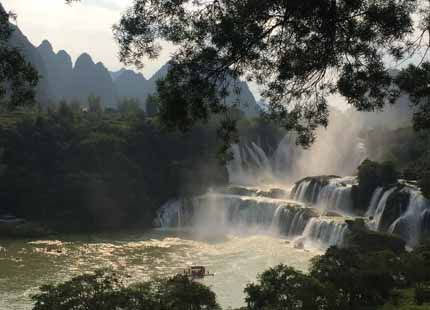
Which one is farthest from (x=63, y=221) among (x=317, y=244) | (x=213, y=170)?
(x=317, y=244)

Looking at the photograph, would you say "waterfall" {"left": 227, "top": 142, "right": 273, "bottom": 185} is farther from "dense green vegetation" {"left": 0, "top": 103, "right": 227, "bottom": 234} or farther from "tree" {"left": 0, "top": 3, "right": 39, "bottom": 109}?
"tree" {"left": 0, "top": 3, "right": 39, "bottom": 109}

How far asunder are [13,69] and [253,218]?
142 feet

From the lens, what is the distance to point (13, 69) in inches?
393

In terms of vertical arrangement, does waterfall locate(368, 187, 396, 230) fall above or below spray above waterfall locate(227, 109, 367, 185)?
below

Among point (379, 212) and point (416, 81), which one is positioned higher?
point (416, 81)

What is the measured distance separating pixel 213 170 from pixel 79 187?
1780cm

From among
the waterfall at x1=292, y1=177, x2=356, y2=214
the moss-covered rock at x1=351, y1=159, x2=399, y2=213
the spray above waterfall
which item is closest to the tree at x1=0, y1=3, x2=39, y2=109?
the moss-covered rock at x1=351, y1=159, x2=399, y2=213

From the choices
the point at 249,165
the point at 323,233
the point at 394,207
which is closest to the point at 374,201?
the point at 394,207

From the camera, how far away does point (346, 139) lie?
77625mm

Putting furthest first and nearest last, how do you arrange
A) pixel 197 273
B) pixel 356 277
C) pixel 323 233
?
1. pixel 323 233
2. pixel 197 273
3. pixel 356 277

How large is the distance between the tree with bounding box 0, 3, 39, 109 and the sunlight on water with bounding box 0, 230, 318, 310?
21307mm

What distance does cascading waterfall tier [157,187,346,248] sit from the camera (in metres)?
42.5

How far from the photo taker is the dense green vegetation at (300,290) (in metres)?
18.4

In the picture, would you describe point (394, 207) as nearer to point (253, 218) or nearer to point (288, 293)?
point (253, 218)
